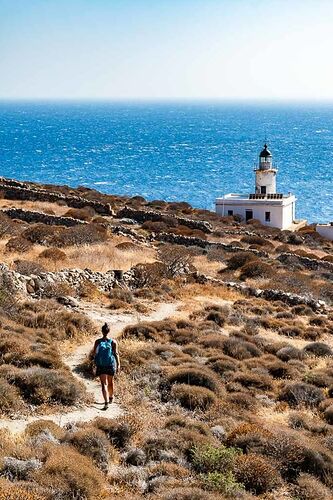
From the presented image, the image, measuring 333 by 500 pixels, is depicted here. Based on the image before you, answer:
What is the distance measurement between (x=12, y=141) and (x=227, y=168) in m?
84.4

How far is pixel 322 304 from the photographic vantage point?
25203 millimetres

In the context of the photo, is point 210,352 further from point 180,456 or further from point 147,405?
point 180,456

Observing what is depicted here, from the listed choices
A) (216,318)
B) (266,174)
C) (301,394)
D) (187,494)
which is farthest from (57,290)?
(266,174)

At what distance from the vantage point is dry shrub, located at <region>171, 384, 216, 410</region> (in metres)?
13.0

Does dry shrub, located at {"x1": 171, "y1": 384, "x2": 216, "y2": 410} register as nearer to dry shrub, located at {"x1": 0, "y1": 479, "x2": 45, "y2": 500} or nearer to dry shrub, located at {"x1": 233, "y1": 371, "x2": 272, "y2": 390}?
dry shrub, located at {"x1": 233, "y1": 371, "x2": 272, "y2": 390}

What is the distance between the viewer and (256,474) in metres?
9.97

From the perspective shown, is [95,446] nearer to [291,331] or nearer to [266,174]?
[291,331]

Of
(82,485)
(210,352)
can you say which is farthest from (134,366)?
(82,485)

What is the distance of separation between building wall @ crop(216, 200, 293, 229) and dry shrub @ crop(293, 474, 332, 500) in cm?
4351

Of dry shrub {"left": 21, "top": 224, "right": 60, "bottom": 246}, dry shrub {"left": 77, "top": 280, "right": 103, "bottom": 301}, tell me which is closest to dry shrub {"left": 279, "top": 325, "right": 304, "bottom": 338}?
dry shrub {"left": 77, "top": 280, "right": 103, "bottom": 301}

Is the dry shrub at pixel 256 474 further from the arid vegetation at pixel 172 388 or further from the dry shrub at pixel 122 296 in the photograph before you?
the dry shrub at pixel 122 296

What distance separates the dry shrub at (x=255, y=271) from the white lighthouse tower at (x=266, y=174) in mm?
26174

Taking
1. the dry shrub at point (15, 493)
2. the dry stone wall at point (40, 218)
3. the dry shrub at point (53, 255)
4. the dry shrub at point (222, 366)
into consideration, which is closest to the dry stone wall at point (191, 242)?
the dry stone wall at point (40, 218)

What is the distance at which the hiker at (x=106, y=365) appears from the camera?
12.6m
